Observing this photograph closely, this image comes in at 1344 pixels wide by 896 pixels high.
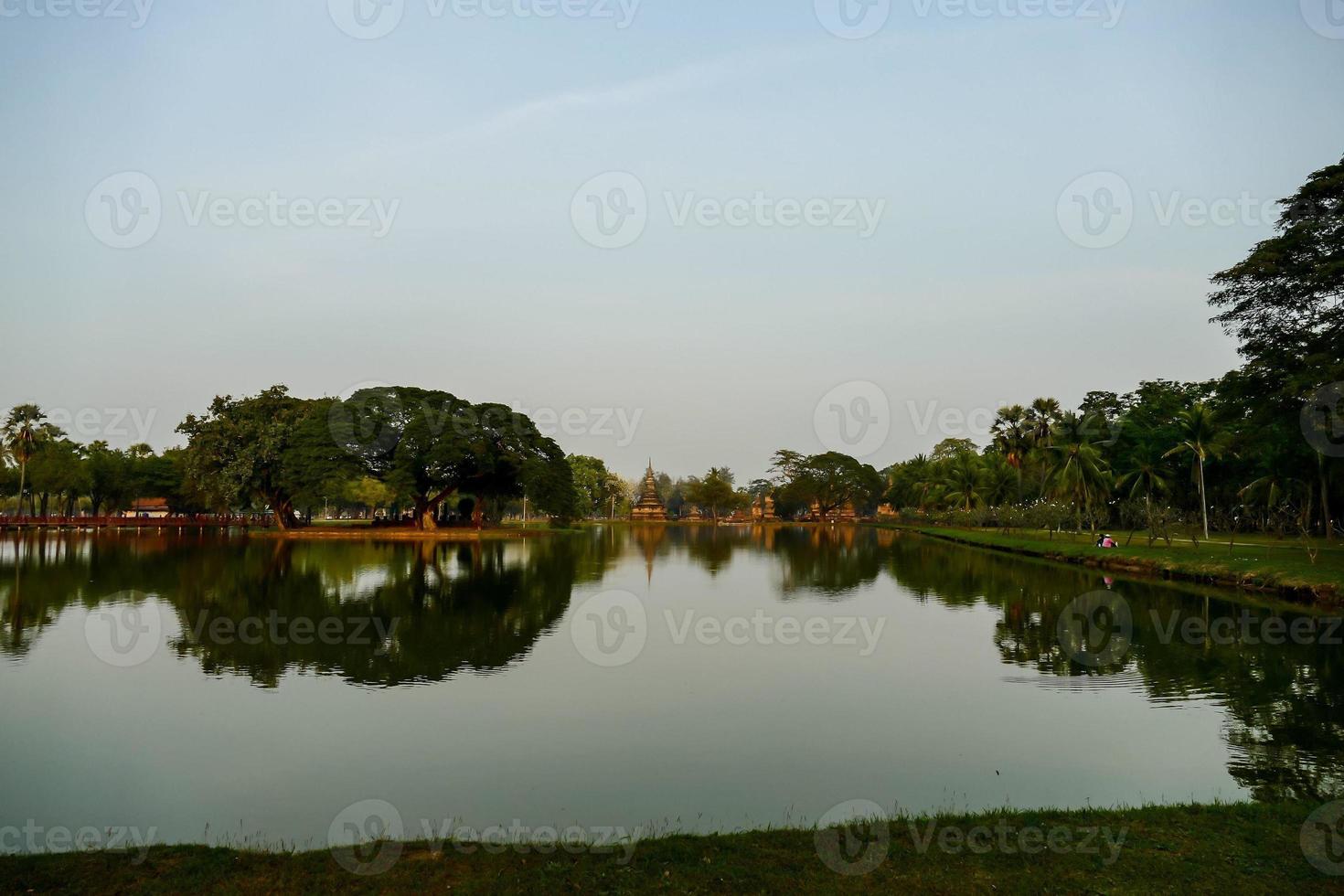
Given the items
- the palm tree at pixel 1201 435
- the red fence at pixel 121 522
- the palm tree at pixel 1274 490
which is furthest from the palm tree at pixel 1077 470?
the red fence at pixel 121 522

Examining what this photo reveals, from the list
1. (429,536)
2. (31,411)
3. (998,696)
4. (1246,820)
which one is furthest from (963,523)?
(31,411)

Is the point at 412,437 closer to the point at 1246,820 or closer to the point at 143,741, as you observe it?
the point at 143,741

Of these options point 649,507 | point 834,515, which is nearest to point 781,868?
point 649,507

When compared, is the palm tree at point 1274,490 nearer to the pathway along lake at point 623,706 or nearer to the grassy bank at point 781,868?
the pathway along lake at point 623,706

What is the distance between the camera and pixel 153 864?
571 cm

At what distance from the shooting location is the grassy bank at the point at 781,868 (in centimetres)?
538

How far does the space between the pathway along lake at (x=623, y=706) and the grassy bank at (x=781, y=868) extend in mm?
1184

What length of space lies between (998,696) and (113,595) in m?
21.8

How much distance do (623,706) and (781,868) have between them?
610cm

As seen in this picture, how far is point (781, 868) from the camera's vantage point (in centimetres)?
569

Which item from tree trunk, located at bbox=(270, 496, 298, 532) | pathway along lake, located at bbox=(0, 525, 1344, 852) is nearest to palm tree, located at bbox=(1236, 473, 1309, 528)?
pathway along lake, located at bbox=(0, 525, 1344, 852)

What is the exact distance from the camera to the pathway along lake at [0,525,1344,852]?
800 cm

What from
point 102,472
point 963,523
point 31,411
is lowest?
point 963,523

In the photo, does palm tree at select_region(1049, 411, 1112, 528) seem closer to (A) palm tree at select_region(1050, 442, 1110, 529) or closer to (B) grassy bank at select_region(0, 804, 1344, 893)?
(A) palm tree at select_region(1050, 442, 1110, 529)
